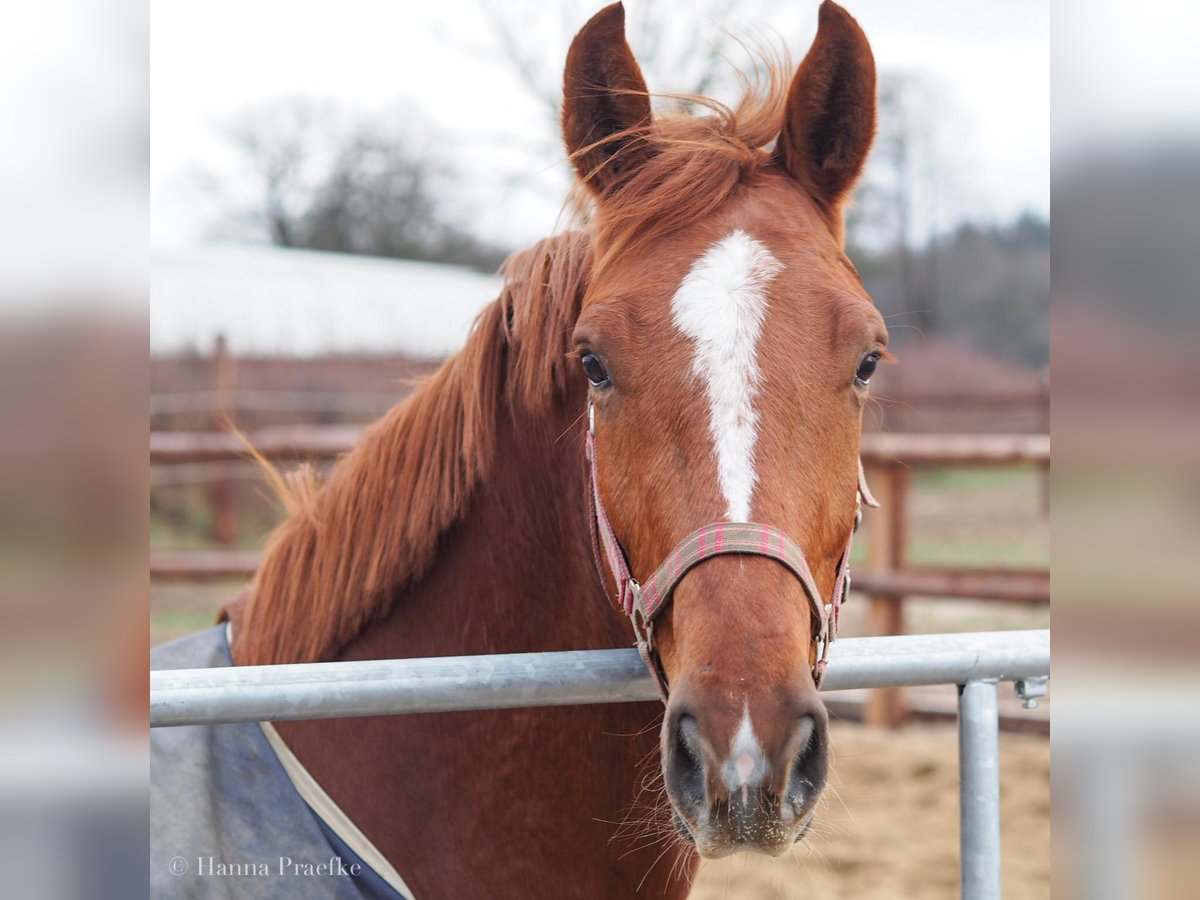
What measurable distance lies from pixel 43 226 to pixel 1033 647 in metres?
1.50

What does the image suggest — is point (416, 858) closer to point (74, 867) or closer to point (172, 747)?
point (172, 747)

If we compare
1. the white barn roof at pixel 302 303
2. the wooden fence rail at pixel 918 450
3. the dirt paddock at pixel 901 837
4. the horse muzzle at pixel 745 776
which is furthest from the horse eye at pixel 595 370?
the white barn roof at pixel 302 303

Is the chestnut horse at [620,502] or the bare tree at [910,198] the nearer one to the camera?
the chestnut horse at [620,502]

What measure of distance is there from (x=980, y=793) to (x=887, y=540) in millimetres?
4842

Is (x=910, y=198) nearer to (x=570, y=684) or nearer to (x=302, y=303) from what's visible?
(x=302, y=303)

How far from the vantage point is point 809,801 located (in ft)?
3.72

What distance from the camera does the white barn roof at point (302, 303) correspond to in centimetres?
1525

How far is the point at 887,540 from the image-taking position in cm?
621

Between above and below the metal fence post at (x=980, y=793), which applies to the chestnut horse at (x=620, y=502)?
above

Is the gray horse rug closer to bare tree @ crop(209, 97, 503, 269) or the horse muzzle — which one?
the horse muzzle

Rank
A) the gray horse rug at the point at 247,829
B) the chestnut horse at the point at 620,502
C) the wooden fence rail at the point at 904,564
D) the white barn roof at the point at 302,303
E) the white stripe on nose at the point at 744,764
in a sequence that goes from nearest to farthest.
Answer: the white stripe on nose at the point at 744,764 → the chestnut horse at the point at 620,502 → the gray horse rug at the point at 247,829 → the wooden fence rail at the point at 904,564 → the white barn roof at the point at 302,303

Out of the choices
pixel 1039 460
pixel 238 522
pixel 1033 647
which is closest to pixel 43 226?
pixel 1033 647

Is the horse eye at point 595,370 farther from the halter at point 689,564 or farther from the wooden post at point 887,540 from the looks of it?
the wooden post at point 887,540

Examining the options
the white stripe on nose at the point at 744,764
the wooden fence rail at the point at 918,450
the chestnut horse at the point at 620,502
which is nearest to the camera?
the white stripe on nose at the point at 744,764
